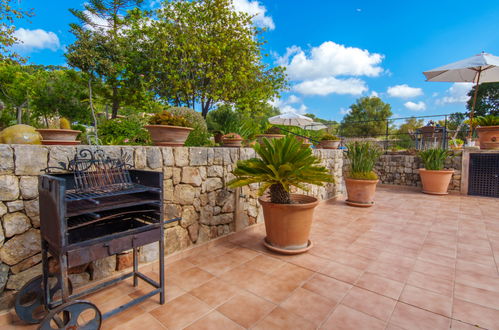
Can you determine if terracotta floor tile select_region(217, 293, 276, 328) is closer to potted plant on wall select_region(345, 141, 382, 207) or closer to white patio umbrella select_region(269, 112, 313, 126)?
potted plant on wall select_region(345, 141, 382, 207)

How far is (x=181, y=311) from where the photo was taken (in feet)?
5.59

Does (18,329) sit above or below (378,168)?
below

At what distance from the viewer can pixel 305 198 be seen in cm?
300

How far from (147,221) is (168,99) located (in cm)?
827

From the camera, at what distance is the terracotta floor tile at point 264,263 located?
2344mm

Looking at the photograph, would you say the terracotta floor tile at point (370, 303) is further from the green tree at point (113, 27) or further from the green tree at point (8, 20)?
the green tree at point (8, 20)

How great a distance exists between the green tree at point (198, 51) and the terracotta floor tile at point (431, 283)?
25.5 ft

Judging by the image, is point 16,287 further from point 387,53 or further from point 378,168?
point 387,53

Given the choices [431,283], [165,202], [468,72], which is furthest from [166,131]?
[468,72]

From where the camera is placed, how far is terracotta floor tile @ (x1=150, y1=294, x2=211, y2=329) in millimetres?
1590

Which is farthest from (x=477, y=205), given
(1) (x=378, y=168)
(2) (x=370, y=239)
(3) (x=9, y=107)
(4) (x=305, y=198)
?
(3) (x=9, y=107)

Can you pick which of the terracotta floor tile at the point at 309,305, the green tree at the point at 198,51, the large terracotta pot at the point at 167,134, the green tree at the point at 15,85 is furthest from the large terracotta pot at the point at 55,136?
the green tree at the point at 15,85

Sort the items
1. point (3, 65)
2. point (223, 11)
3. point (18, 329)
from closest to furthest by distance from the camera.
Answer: point (18, 329) < point (223, 11) < point (3, 65)

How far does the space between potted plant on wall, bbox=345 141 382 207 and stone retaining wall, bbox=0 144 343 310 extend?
7.70ft
